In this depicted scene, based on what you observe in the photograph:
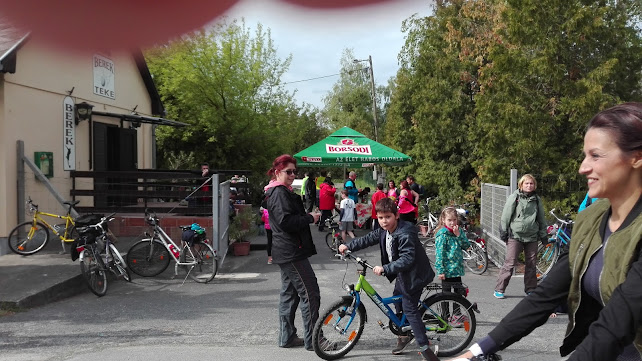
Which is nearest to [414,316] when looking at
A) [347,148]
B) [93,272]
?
[93,272]

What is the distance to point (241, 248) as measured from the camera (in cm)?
1060

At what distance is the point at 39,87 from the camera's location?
0.97 m

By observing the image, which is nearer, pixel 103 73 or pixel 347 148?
pixel 103 73

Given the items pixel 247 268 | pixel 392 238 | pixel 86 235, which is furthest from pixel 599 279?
pixel 247 268

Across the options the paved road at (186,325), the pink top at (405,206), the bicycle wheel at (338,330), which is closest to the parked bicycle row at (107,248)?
the paved road at (186,325)

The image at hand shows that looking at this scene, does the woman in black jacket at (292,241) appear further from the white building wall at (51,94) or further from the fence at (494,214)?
the fence at (494,214)

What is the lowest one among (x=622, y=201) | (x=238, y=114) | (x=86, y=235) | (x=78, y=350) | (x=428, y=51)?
(x=78, y=350)

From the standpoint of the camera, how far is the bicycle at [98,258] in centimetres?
711

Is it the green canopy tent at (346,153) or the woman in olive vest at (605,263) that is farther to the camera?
the green canopy tent at (346,153)

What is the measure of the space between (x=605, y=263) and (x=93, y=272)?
687 cm

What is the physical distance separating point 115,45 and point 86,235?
742 centimetres

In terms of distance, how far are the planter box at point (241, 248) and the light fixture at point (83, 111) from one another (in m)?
9.31

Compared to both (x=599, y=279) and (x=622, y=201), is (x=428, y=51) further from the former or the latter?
(x=599, y=279)

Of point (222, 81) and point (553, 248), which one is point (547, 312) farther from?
point (553, 248)
